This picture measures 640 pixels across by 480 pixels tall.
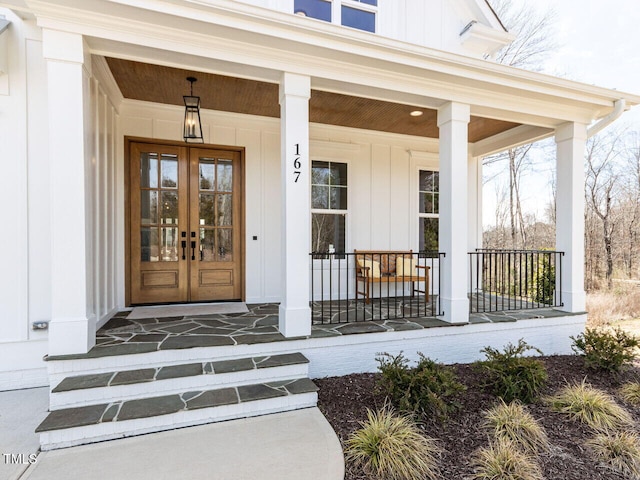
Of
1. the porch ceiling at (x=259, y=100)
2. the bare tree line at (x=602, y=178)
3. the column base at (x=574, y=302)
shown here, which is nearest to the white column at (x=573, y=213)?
the column base at (x=574, y=302)

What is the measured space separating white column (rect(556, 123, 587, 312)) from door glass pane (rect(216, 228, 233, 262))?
474cm

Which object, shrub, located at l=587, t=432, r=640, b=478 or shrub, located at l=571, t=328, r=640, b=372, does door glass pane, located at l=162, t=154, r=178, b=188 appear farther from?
shrub, located at l=571, t=328, r=640, b=372

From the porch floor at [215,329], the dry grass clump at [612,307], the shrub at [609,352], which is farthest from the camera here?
the dry grass clump at [612,307]

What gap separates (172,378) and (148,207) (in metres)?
2.80

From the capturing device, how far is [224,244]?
4.92 metres

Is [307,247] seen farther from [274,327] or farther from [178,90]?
[178,90]

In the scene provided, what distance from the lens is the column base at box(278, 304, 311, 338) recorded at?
3225 mm

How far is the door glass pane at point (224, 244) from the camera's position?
4887 millimetres

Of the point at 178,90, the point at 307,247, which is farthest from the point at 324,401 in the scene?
the point at 178,90

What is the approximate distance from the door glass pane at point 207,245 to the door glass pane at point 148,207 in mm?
660

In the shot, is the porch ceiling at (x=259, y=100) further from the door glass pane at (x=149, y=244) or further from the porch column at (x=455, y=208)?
the door glass pane at (x=149, y=244)

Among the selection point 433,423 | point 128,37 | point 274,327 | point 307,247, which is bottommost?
point 433,423

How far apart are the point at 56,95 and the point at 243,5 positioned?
66.6 inches

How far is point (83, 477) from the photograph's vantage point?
1920mm
